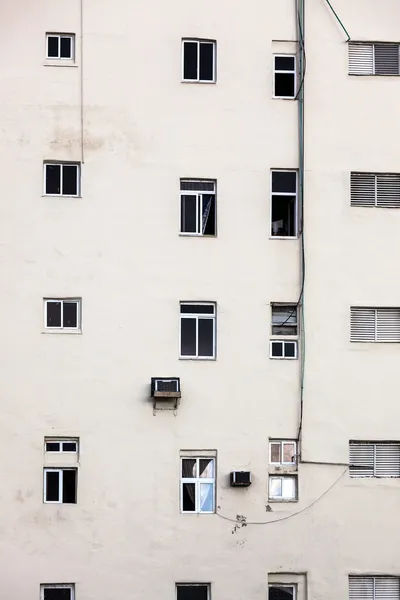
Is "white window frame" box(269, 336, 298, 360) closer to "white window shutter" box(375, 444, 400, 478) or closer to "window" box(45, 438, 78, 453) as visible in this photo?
"white window shutter" box(375, 444, 400, 478)

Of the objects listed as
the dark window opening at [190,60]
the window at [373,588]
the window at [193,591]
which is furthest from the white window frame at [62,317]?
the window at [373,588]

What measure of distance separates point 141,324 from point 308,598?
19.3 feet

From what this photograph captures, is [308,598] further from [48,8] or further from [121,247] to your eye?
[48,8]

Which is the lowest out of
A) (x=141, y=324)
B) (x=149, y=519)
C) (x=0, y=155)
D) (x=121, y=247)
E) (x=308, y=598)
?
(x=308, y=598)

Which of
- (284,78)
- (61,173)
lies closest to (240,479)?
(61,173)

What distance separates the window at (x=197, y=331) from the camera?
22.8 m

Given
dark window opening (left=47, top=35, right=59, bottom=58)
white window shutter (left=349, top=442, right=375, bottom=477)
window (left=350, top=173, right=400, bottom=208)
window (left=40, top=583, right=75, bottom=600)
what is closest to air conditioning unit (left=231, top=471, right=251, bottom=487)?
white window shutter (left=349, top=442, right=375, bottom=477)

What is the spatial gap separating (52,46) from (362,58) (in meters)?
5.95

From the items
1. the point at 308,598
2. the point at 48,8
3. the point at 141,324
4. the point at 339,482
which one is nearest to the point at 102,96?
the point at 48,8

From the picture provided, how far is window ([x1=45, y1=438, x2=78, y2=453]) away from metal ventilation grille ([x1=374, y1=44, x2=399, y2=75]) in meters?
9.14

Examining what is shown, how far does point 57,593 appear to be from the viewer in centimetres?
2209

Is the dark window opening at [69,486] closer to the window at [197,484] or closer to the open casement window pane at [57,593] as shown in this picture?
the open casement window pane at [57,593]

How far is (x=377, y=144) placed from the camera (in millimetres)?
23250

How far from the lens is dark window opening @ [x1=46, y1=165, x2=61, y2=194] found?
22.8 metres
